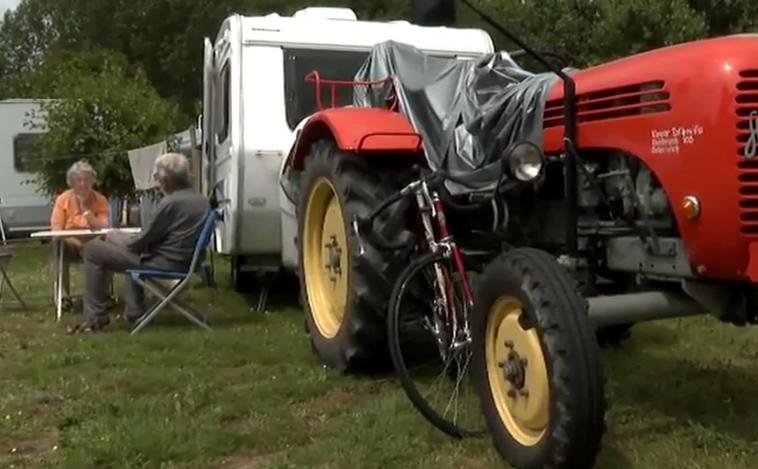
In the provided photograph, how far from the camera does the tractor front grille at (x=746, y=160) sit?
146 inches

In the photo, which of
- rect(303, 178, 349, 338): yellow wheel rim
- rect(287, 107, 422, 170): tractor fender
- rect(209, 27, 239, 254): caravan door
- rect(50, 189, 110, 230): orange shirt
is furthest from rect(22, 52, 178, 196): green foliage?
rect(287, 107, 422, 170): tractor fender

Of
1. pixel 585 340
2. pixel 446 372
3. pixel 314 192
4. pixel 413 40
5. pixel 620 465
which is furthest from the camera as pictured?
pixel 413 40

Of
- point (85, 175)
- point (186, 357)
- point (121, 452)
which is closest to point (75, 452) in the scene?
point (121, 452)

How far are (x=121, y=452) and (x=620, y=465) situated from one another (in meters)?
2.01

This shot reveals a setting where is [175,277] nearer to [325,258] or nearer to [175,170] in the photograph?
[175,170]

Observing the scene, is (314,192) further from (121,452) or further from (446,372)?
(121,452)

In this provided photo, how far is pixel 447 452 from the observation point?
4375mm

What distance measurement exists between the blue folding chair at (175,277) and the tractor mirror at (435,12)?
203 centimetres

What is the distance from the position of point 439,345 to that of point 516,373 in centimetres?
98

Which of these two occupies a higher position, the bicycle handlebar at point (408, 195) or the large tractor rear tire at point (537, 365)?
the bicycle handlebar at point (408, 195)

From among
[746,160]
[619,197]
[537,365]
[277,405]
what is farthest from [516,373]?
[277,405]

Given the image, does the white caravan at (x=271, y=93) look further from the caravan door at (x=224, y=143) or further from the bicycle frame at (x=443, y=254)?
the bicycle frame at (x=443, y=254)

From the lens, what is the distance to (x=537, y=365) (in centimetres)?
387

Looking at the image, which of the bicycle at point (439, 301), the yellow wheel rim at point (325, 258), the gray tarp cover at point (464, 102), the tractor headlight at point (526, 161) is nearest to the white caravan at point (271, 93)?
the yellow wheel rim at point (325, 258)
